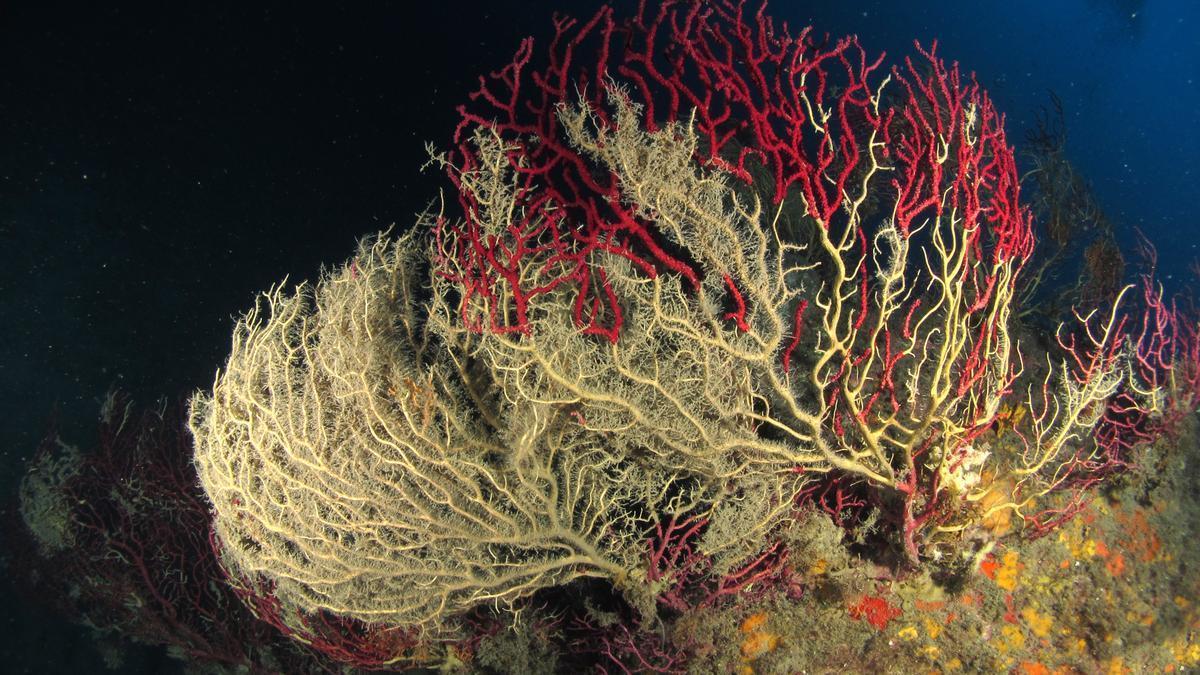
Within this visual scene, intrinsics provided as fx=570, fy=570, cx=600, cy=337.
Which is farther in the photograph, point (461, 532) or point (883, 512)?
point (883, 512)

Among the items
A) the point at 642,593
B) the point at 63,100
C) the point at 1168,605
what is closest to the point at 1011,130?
the point at 1168,605

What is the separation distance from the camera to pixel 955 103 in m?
3.60

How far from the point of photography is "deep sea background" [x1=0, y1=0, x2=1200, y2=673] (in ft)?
49.9

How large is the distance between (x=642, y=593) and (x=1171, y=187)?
8234cm

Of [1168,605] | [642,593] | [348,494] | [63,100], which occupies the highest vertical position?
[1168,605]

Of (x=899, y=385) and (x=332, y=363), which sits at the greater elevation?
(x=899, y=385)

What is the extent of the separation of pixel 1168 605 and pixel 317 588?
6123mm

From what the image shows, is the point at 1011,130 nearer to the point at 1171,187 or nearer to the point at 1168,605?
the point at 1168,605

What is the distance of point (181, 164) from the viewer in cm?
1678

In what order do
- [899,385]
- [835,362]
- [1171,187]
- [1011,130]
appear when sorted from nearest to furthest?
[899,385] → [835,362] → [1011,130] → [1171,187]

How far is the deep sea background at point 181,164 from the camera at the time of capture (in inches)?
599

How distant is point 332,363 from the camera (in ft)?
12.4

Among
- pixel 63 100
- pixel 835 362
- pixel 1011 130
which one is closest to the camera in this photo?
pixel 835 362

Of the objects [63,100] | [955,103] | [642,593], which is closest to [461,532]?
[642,593]
